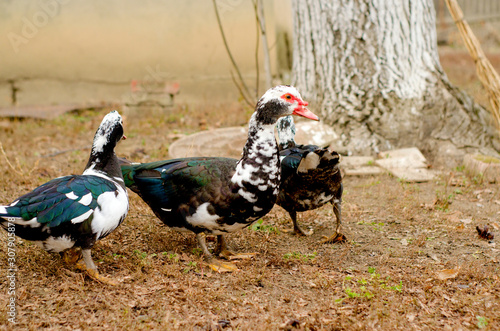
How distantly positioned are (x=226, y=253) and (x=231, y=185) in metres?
0.66

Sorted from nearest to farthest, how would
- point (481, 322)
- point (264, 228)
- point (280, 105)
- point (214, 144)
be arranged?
1. point (481, 322)
2. point (280, 105)
3. point (264, 228)
4. point (214, 144)

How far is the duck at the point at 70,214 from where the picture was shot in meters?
3.10

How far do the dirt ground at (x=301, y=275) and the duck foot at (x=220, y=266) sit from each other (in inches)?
1.9

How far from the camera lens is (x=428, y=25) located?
646 cm

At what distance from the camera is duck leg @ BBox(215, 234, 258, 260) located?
12.6ft

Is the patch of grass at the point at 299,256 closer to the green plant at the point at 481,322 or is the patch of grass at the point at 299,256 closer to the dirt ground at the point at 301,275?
the dirt ground at the point at 301,275

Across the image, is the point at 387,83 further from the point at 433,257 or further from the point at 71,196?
the point at 71,196

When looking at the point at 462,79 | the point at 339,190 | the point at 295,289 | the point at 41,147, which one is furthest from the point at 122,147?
the point at 462,79

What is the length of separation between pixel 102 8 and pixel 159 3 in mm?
969

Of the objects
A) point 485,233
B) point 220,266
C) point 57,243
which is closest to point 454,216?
point 485,233

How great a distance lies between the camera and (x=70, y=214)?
10.4 ft

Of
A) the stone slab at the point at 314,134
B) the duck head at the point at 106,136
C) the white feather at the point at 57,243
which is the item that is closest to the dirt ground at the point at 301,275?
the white feather at the point at 57,243

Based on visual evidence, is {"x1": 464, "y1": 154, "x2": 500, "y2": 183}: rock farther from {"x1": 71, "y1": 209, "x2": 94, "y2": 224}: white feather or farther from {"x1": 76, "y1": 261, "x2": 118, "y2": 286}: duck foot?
{"x1": 71, "y1": 209, "x2": 94, "y2": 224}: white feather

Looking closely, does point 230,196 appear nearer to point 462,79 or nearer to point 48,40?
point 48,40
